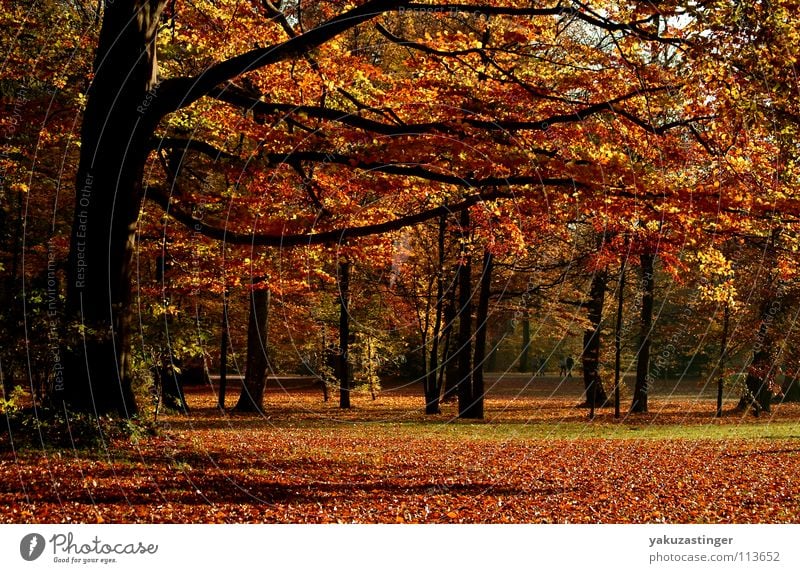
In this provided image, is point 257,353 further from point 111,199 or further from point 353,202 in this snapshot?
point 111,199

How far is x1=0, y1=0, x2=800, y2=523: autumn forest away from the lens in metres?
10.9

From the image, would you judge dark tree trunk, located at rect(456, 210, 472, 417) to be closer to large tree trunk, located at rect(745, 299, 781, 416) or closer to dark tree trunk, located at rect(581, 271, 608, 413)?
dark tree trunk, located at rect(581, 271, 608, 413)

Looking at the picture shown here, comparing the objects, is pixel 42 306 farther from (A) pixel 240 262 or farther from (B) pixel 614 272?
(B) pixel 614 272

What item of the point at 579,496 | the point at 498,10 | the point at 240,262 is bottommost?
the point at 579,496

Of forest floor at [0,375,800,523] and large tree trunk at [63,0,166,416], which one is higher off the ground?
large tree trunk at [63,0,166,416]

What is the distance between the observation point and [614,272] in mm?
36594

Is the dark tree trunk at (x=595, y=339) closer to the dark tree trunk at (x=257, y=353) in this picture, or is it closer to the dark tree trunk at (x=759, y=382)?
the dark tree trunk at (x=759, y=382)

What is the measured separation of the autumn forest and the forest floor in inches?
3.1

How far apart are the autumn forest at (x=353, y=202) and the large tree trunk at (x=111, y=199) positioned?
39 mm

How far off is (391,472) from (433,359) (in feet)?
67.1

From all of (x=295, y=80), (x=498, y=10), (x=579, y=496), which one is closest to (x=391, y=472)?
(x=579, y=496)

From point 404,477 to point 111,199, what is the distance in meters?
6.61

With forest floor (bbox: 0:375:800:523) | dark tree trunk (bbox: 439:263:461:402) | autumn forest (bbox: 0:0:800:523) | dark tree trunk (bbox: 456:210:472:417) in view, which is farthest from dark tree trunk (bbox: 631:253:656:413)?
forest floor (bbox: 0:375:800:523)

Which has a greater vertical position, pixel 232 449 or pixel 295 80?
pixel 295 80
